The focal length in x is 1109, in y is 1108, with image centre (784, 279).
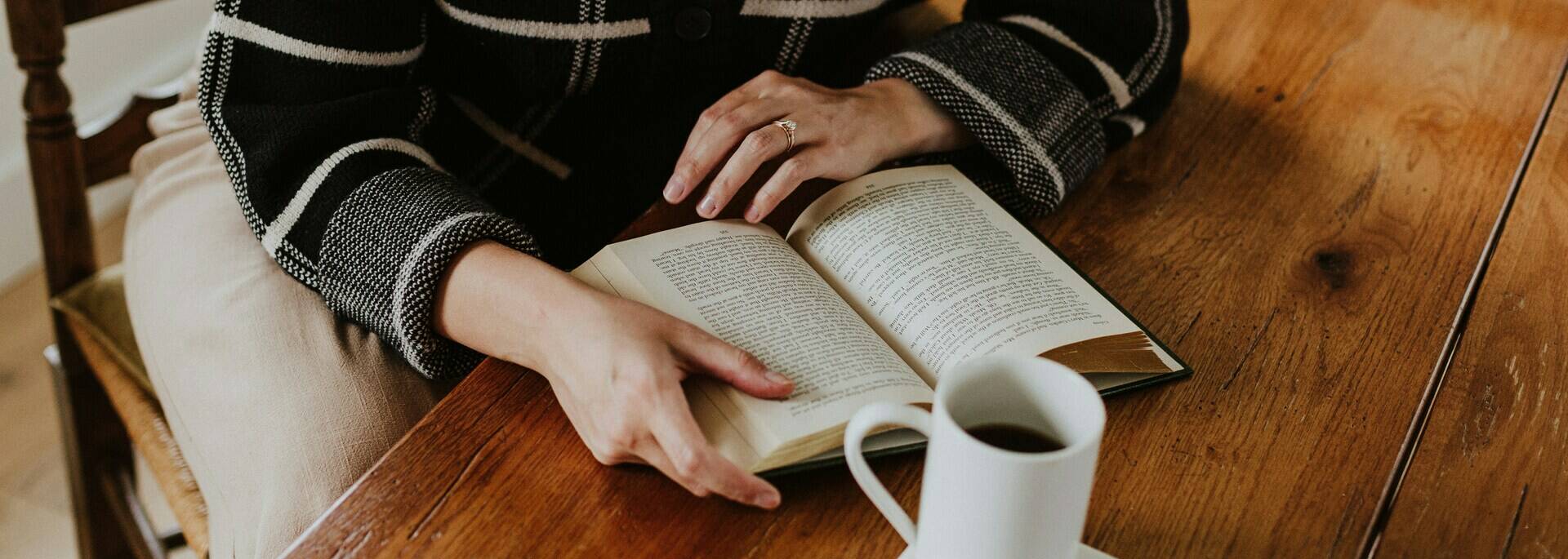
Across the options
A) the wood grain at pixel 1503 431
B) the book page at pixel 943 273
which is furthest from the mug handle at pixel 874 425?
the wood grain at pixel 1503 431

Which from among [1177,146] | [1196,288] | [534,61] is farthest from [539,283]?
[1177,146]

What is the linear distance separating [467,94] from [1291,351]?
62 cm

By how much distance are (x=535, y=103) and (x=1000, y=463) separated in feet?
1.90

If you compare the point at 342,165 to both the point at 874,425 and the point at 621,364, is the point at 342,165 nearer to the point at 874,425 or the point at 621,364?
the point at 621,364

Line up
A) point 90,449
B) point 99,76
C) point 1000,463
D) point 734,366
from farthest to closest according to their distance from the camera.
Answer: point 99,76, point 90,449, point 734,366, point 1000,463

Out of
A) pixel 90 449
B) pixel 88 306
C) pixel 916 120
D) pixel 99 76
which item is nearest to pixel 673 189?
pixel 916 120

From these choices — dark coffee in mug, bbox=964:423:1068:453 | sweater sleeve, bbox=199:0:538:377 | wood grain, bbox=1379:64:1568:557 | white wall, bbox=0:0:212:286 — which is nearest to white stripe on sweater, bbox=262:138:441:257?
sweater sleeve, bbox=199:0:538:377

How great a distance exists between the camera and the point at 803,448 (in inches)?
20.6

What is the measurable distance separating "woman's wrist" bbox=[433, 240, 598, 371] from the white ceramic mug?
8.3 inches

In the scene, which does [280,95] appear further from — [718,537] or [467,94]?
[718,537]

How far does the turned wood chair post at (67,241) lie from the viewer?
88 cm

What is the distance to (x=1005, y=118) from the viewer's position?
2.52ft

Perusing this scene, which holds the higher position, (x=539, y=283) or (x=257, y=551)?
(x=539, y=283)

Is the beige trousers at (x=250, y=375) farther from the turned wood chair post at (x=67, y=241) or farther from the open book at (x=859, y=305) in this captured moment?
the open book at (x=859, y=305)
